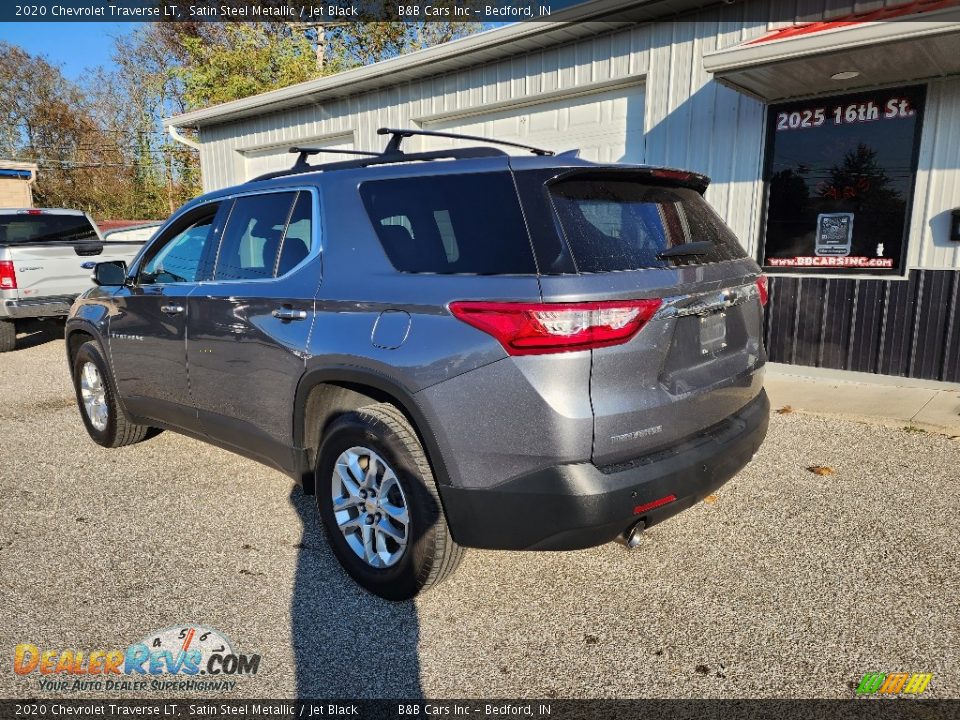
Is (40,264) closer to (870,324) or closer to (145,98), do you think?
(870,324)

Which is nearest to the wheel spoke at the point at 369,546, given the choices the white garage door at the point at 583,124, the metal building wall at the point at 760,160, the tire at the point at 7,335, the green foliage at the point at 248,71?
the metal building wall at the point at 760,160

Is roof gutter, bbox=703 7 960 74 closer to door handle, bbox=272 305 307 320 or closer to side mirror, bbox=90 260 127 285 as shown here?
door handle, bbox=272 305 307 320

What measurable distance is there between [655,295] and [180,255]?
303 centimetres

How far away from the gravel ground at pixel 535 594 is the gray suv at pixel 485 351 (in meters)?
0.34

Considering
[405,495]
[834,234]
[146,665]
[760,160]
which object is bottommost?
[146,665]

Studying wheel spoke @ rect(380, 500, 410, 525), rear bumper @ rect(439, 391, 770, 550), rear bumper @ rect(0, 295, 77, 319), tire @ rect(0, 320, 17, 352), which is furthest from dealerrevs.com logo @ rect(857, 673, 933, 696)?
tire @ rect(0, 320, 17, 352)

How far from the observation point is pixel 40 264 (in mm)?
8664

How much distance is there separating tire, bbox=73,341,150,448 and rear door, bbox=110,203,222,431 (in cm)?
25

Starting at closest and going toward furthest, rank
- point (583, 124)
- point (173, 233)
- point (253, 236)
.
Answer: point (253, 236), point (173, 233), point (583, 124)

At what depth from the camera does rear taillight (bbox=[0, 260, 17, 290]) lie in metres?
8.41

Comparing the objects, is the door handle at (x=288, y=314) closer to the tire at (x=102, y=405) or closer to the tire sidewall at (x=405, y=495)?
the tire sidewall at (x=405, y=495)

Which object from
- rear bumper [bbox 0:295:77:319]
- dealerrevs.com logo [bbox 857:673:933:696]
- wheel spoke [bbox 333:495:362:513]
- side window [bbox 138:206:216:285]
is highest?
side window [bbox 138:206:216:285]

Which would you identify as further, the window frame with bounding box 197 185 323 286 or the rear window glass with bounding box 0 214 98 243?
the rear window glass with bounding box 0 214 98 243

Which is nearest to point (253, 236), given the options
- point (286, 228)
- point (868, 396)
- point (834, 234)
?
point (286, 228)
